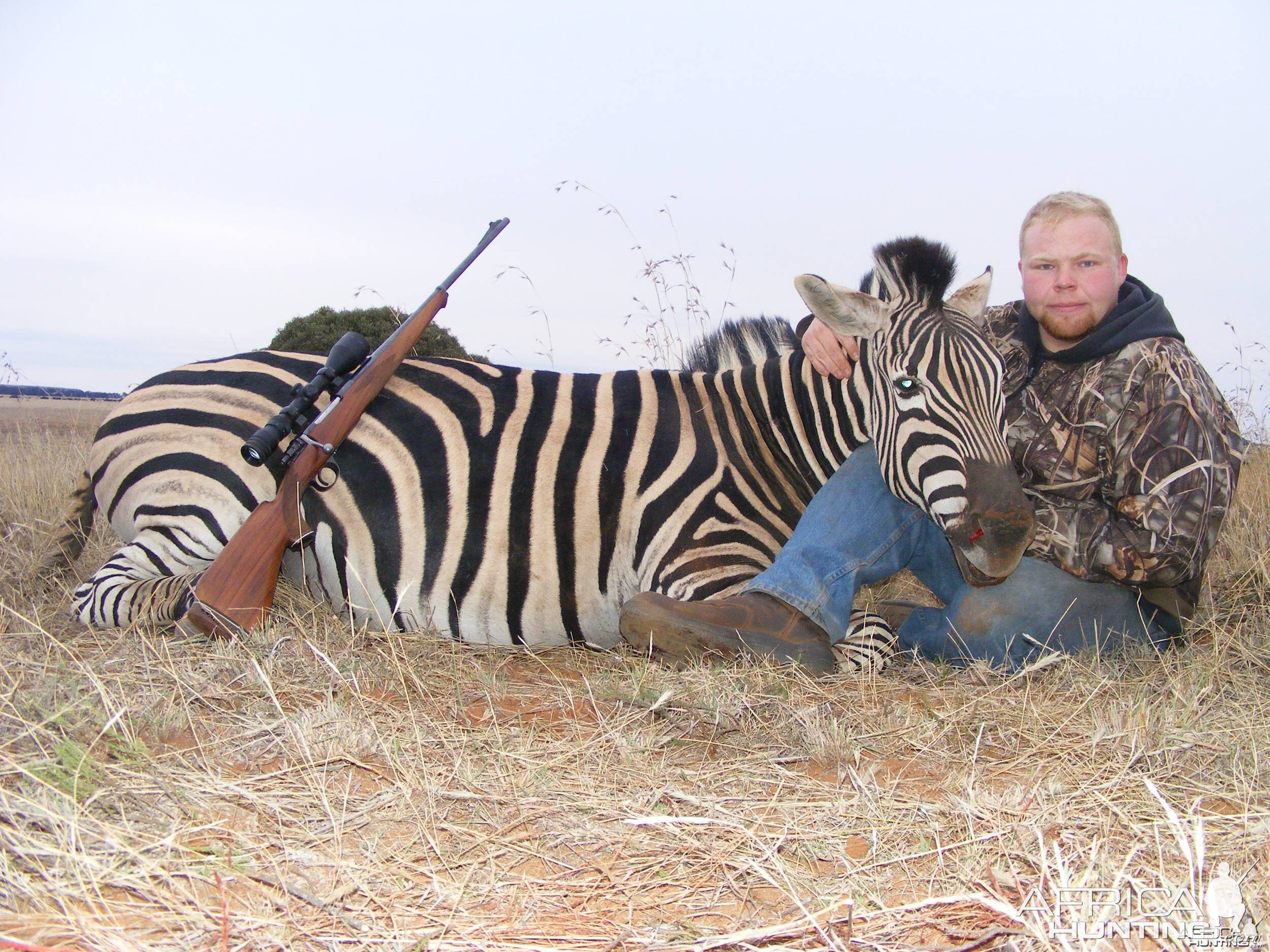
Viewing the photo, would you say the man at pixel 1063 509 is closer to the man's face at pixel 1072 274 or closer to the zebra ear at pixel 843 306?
the man's face at pixel 1072 274

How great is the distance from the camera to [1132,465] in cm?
292

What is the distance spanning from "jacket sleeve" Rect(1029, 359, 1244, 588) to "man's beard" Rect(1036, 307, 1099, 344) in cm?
34

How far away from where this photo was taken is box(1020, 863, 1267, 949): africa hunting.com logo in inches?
58.7

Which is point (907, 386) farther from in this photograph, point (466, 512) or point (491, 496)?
point (466, 512)

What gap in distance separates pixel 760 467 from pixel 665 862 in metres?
1.98

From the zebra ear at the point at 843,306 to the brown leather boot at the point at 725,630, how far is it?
1.11 meters

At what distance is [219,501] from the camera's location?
3.35 m

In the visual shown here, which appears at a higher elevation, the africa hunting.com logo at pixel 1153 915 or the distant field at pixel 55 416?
the distant field at pixel 55 416

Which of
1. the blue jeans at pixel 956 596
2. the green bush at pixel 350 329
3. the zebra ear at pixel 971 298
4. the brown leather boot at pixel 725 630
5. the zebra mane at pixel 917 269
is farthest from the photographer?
the green bush at pixel 350 329

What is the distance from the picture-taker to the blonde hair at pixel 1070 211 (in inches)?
126

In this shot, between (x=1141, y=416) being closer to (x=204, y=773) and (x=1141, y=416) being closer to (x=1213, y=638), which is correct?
(x=1213, y=638)

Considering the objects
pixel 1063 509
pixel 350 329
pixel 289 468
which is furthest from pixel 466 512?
pixel 350 329

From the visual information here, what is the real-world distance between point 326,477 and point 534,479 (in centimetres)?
79

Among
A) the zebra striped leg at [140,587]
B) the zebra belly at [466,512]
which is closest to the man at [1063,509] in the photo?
the zebra belly at [466,512]
